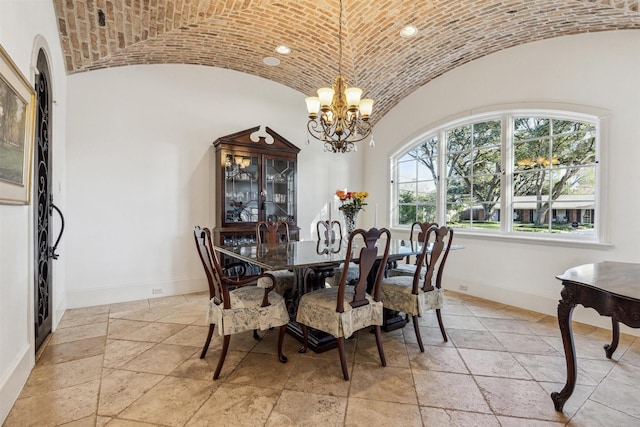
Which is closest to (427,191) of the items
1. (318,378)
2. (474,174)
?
(474,174)

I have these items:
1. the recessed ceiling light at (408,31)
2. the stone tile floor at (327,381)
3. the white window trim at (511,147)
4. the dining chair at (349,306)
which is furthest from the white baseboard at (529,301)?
the recessed ceiling light at (408,31)

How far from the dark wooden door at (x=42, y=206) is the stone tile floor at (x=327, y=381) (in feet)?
0.80

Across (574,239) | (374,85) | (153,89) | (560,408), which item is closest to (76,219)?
(153,89)

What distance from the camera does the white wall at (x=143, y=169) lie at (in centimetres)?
371

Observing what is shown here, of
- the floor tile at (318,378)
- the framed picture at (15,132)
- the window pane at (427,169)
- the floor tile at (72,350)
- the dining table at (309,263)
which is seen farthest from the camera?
the window pane at (427,169)

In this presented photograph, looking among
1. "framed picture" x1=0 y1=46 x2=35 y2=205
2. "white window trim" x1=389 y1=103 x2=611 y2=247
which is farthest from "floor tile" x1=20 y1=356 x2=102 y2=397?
"white window trim" x1=389 y1=103 x2=611 y2=247

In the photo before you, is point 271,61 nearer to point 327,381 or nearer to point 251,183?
point 251,183

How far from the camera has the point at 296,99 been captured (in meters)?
5.21

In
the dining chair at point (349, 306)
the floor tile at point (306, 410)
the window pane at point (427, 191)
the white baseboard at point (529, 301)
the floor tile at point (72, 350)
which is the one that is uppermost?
the window pane at point (427, 191)

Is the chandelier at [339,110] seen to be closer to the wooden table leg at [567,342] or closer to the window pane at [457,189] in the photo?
the wooden table leg at [567,342]

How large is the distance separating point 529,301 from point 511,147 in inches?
74.4

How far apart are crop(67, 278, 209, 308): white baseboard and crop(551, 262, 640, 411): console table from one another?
4.03 metres

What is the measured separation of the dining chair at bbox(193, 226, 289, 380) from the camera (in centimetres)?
217

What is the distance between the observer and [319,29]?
354 centimetres
